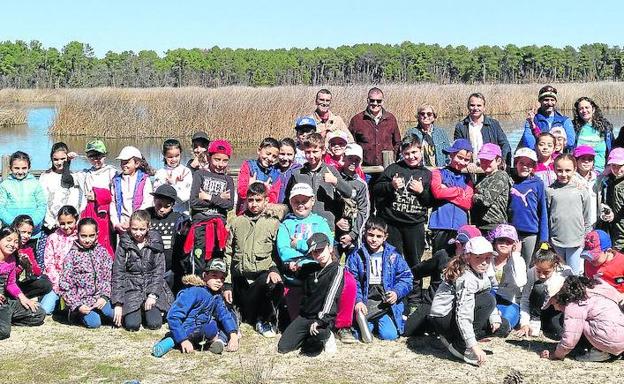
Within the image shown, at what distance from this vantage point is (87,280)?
641 centimetres

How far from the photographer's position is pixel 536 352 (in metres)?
5.73

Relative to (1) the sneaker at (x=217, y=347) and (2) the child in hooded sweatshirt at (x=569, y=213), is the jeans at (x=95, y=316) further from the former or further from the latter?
(2) the child in hooded sweatshirt at (x=569, y=213)

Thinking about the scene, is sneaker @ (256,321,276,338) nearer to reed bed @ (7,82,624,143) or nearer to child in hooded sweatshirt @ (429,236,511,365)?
child in hooded sweatshirt @ (429,236,511,365)

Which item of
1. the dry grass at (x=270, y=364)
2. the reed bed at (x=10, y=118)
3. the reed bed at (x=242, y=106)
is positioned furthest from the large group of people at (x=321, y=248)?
the reed bed at (x=10, y=118)

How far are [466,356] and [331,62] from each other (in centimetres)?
8594

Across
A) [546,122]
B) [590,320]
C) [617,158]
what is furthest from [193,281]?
[546,122]

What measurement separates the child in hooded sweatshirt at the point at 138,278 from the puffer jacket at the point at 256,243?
700 mm

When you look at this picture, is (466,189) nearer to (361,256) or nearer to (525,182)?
(525,182)

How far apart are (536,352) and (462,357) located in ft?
2.14

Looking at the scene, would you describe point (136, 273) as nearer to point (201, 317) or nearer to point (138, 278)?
point (138, 278)

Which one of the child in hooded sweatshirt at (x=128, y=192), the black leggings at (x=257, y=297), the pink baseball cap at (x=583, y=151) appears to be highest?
the pink baseball cap at (x=583, y=151)

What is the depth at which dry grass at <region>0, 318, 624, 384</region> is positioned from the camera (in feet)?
17.1

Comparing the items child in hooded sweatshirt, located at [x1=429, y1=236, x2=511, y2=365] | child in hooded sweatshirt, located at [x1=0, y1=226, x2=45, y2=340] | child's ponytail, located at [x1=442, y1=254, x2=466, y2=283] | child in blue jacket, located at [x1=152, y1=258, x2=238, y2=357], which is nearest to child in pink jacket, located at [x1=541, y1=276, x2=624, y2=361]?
child in hooded sweatshirt, located at [x1=429, y1=236, x2=511, y2=365]

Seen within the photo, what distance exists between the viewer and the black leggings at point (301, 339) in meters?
5.68
